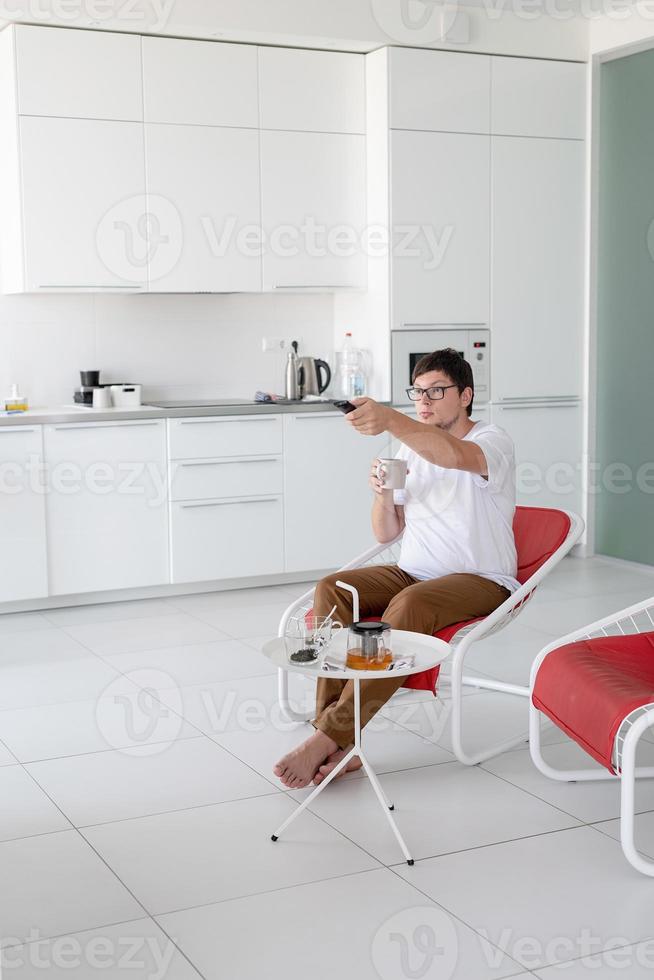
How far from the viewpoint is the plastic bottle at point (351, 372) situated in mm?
5777

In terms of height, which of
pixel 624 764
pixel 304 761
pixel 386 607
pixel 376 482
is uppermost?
pixel 376 482

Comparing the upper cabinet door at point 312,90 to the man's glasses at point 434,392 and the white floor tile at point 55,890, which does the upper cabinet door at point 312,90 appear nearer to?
the man's glasses at point 434,392

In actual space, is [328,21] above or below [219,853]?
above

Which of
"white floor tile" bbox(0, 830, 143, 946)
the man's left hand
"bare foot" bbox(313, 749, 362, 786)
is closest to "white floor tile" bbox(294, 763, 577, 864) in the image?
"bare foot" bbox(313, 749, 362, 786)

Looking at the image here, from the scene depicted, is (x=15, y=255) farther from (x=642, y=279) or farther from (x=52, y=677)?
(x=642, y=279)

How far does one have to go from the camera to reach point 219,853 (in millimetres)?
2631

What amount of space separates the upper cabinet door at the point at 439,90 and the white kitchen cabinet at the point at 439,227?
0.07 m

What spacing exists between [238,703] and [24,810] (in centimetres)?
99

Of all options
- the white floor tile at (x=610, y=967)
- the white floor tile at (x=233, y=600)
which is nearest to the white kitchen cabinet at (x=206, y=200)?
the white floor tile at (x=233, y=600)

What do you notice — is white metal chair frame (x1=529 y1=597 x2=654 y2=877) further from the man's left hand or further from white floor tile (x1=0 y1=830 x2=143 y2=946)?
white floor tile (x1=0 y1=830 x2=143 y2=946)

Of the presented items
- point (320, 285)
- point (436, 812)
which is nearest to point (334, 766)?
point (436, 812)

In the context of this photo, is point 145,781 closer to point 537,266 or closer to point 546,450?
point 546,450

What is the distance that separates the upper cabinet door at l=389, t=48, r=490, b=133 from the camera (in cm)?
545

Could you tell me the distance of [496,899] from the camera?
2.40 metres
